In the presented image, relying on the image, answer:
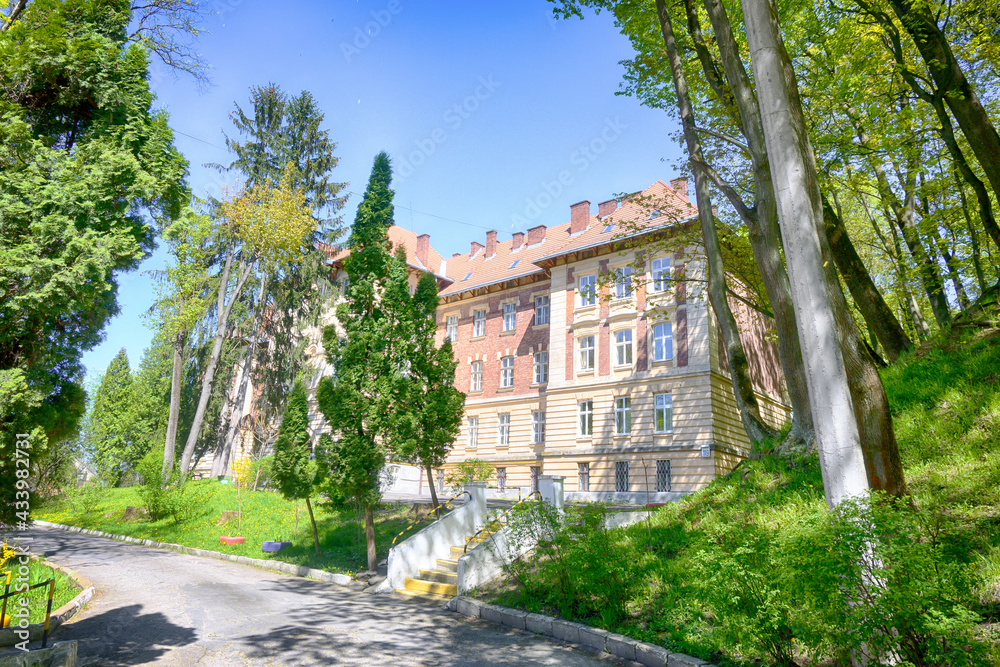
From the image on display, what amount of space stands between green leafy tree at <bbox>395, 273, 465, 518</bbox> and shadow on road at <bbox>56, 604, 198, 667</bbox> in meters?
7.33

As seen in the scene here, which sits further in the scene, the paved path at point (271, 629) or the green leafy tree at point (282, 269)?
the green leafy tree at point (282, 269)

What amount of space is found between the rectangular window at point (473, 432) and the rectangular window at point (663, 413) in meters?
12.1

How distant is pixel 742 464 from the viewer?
11.1 m

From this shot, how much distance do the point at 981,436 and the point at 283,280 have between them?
33.2 m

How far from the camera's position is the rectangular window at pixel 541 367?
1314 inches

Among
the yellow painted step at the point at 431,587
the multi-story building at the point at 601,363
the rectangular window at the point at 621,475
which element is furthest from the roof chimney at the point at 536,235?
the yellow painted step at the point at 431,587

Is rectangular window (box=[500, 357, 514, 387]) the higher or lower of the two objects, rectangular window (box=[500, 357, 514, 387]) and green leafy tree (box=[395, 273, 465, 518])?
the higher

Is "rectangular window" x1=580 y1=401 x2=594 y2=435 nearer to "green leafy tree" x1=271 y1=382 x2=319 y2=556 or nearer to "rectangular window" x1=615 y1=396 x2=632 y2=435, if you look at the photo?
"rectangular window" x1=615 y1=396 x2=632 y2=435

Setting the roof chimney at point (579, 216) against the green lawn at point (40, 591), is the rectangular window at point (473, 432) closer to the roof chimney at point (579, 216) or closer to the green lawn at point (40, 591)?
the roof chimney at point (579, 216)

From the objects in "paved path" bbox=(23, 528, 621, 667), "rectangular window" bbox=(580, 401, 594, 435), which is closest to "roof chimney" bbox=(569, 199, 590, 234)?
"rectangular window" bbox=(580, 401, 594, 435)

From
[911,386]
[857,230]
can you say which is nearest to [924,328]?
[857,230]

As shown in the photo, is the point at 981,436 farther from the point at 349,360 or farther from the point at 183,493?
the point at 183,493

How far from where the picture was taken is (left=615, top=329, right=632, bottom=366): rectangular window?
29281 millimetres

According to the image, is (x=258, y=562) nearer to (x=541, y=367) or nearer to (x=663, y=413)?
(x=663, y=413)
